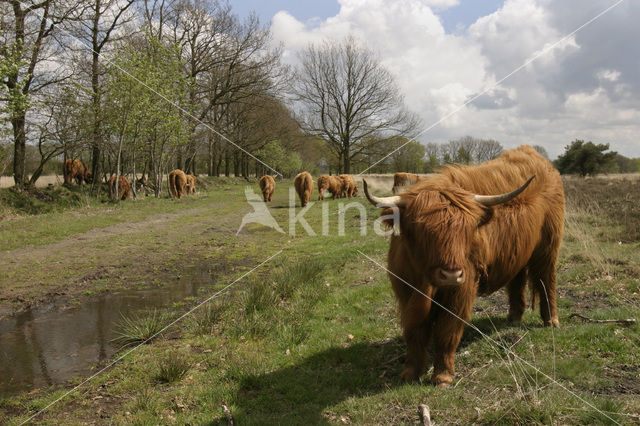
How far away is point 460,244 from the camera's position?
3193 millimetres

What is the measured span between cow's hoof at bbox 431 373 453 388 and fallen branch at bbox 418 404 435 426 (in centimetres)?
54

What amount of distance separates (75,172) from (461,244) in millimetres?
29999

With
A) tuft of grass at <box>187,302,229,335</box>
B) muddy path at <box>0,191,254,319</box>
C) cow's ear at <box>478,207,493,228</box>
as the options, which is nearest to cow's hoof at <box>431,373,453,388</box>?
cow's ear at <box>478,207,493,228</box>

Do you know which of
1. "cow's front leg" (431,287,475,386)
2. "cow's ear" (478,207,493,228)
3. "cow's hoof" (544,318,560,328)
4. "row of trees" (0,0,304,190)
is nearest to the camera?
"cow's ear" (478,207,493,228)

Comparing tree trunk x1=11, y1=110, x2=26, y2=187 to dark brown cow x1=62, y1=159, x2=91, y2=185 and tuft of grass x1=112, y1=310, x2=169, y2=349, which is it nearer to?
dark brown cow x1=62, y1=159, x2=91, y2=185

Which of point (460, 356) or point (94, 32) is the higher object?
point (94, 32)

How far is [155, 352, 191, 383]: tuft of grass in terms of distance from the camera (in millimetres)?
4082

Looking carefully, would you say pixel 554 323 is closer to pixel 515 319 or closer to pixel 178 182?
pixel 515 319

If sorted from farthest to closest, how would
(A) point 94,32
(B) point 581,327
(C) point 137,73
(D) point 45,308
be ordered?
(A) point 94,32 → (C) point 137,73 → (D) point 45,308 → (B) point 581,327

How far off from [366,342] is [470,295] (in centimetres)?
160

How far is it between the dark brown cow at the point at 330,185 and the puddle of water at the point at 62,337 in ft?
66.0

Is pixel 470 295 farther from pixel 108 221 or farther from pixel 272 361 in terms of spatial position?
pixel 108 221

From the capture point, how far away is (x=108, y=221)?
13.9 meters

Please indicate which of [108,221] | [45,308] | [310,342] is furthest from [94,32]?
[310,342]
